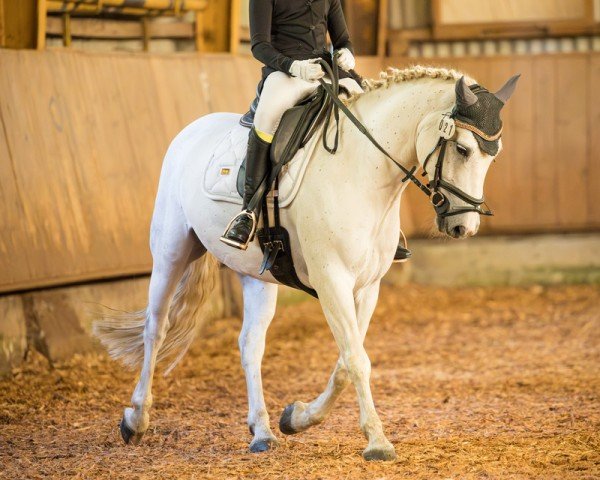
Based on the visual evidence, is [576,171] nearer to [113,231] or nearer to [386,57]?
[386,57]

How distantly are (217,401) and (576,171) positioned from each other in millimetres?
6374

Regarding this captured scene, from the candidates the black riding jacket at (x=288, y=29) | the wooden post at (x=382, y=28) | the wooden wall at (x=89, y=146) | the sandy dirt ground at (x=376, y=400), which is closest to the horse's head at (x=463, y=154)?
the black riding jacket at (x=288, y=29)

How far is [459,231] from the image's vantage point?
16.1 ft

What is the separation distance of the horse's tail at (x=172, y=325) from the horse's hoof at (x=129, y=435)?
0.62 m

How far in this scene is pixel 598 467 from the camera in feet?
16.6

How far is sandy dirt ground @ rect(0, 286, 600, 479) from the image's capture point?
5.33m

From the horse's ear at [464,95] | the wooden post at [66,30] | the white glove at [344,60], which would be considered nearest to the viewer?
the horse's ear at [464,95]

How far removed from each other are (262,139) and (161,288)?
1.39m

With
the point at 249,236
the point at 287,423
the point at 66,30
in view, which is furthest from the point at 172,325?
the point at 66,30

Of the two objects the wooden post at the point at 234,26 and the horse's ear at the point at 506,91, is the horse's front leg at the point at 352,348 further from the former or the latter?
the wooden post at the point at 234,26

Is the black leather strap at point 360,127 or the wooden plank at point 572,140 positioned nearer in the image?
the black leather strap at point 360,127

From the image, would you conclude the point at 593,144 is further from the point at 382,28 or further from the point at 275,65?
the point at 275,65

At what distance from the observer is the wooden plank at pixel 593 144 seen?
39.0 ft

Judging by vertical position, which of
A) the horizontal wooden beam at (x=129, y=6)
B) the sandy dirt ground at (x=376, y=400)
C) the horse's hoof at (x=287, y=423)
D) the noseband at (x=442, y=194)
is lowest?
the sandy dirt ground at (x=376, y=400)
